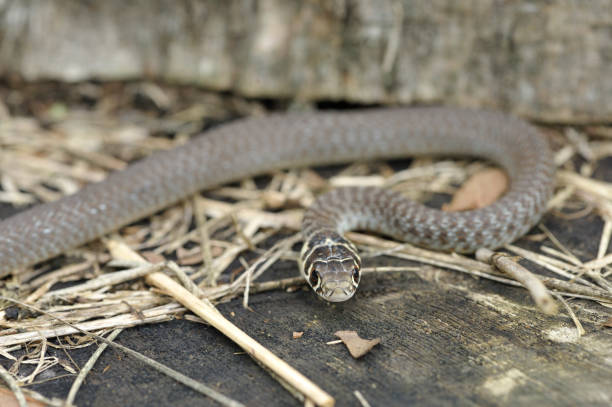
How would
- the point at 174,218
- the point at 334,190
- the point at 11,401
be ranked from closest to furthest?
the point at 11,401
the point at 334,190
the point at 174,218

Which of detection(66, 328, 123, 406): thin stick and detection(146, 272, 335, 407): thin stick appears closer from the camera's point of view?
detection(146, 272, 335, 407): thin stick

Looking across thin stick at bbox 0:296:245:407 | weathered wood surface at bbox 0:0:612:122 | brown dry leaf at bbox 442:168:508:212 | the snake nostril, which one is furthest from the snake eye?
weathered wood surface at bbox 0:0:612:122

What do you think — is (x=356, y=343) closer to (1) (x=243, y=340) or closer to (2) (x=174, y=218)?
(1) (x=243, y=340)

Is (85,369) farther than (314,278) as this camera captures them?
No

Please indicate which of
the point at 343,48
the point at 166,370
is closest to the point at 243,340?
the point at 166,370

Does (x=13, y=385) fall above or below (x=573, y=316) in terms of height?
below

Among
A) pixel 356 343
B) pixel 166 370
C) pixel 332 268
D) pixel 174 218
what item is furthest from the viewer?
pixel 174 218

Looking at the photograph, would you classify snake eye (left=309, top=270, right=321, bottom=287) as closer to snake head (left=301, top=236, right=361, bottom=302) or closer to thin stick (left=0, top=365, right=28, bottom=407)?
snake head (left=301, top=236, right=361, bottom=302)
